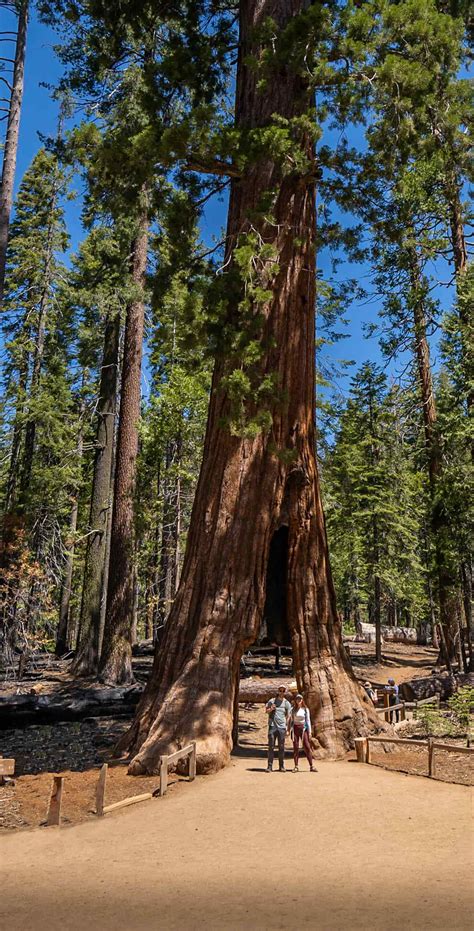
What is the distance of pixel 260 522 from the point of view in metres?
Result: 10.4

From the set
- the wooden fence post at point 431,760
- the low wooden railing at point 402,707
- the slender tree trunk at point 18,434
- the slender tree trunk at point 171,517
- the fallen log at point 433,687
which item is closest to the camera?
the wooden fence post at point 431,760

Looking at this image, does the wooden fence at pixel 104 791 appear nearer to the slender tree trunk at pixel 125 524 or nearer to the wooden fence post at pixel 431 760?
the wooden fence post at pixel 431 760

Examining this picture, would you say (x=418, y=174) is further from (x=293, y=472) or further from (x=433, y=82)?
(x=293, y=472)

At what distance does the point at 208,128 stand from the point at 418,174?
9.36 metres

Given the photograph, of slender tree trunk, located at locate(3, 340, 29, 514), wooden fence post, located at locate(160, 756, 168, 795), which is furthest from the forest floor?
slender tree trunk, located at locate(3, 340, 29, 514)

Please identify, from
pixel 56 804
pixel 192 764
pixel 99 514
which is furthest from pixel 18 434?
pixel 56 804

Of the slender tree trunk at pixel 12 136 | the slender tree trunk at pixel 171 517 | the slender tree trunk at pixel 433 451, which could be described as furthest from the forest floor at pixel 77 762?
the slender tree trunk at pixel 12 136

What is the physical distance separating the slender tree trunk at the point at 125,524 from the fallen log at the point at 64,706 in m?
1.42

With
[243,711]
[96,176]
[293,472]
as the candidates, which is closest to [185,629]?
[293,472]

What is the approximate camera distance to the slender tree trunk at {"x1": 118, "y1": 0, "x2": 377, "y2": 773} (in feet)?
31.2

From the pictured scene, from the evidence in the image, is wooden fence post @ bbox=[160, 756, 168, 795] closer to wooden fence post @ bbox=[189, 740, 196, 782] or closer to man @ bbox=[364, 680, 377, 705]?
wooden fence post @ bbox=[189, 740, 196, 782]

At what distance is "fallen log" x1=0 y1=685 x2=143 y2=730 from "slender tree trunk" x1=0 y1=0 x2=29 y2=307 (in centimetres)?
878

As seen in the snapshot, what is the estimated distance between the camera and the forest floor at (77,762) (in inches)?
301

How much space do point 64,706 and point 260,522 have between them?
24.5 ft
